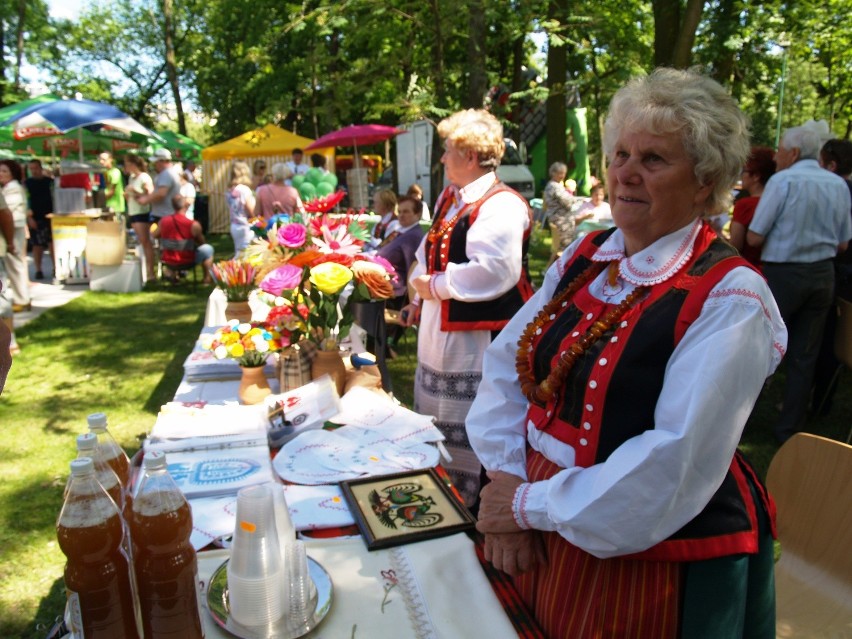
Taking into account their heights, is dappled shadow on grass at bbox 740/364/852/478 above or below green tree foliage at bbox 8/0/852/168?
below

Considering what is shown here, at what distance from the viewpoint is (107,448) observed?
151 centimetres

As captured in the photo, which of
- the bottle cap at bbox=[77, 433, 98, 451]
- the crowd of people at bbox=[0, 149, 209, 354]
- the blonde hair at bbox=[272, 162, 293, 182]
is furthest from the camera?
the blonde hair at bbox=[272, 162, 293, 182]

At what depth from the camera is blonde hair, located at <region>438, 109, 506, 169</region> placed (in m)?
2.87

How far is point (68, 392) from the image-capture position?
5211 millimetres

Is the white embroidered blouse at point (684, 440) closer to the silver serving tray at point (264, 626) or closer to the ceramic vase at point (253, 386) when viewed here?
the silver serving tray at point (264, 626)

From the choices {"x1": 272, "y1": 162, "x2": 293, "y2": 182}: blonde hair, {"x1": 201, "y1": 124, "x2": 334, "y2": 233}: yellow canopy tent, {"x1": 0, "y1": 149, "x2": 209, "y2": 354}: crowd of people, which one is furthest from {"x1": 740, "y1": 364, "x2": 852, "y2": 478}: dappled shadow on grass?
{"x1": 201, "y1": 124, "x2": 334, "y2": 233}: yellow canopy tent

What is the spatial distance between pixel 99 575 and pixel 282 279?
5.07 ft

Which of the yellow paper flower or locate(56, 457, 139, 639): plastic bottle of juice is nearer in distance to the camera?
locate(56, 457, 139, 639): plastic bottle of juice

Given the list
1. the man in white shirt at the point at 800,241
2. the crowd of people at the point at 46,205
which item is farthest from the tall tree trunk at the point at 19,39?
the man in white shirt at the point at 800,241

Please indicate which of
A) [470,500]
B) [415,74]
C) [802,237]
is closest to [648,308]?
[470,500]

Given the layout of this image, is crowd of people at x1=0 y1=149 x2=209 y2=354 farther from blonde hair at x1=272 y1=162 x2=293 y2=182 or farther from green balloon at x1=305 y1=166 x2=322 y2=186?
green balloon at x1=305 y1=166 x2=322 y2=186

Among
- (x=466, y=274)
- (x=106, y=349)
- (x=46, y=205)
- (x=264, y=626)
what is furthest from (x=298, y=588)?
(x=46, y=205)

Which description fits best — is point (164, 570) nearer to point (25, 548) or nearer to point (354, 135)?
point (25, 548)

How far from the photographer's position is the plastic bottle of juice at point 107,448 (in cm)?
146
